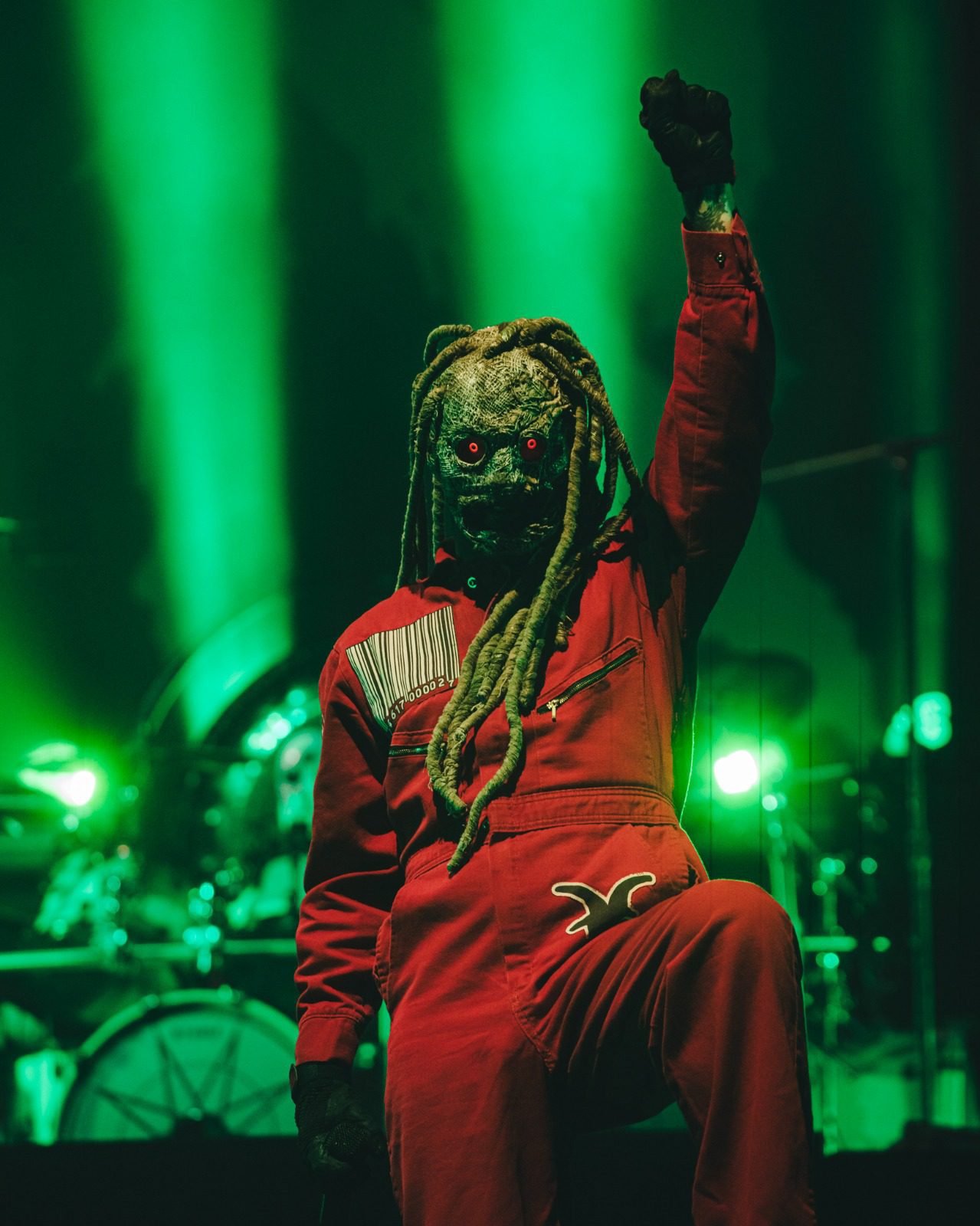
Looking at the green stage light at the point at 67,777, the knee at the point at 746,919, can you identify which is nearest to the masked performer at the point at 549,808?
the knee at the point at 746,919

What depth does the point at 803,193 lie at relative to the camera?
2539mm

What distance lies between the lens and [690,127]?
1.22m

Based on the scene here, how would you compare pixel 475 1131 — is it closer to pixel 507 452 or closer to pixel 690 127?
pixel 507 452

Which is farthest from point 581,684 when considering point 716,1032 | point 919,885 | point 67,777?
point 67,777

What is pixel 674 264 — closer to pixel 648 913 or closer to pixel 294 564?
pixel 294 564

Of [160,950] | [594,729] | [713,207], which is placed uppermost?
[713,207]

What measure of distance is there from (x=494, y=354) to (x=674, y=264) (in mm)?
1325

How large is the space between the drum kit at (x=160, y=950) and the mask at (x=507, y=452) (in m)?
1.55

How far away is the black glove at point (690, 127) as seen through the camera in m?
1.21

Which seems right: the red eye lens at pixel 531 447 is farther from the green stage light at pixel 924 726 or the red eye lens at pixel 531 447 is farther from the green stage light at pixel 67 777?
the green stage light at pixel 67 777

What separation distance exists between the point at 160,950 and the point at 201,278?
4.86 ft

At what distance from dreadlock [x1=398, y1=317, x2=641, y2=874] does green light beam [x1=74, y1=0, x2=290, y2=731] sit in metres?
1.32

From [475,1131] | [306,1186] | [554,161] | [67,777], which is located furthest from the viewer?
[67,777]

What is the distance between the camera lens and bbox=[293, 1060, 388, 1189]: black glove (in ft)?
3.90
